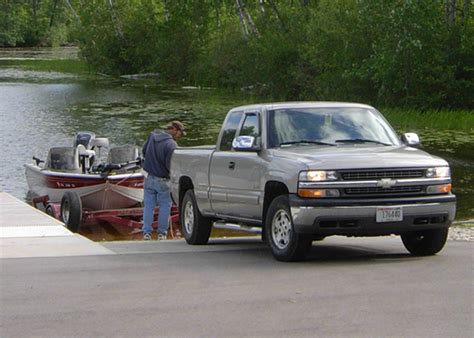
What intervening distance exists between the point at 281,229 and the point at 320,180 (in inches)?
34.6

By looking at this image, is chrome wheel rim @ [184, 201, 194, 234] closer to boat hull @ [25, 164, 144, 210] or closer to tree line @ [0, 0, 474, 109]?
boat hull @ [25, 164, 144, 210]

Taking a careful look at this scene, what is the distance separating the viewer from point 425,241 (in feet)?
42.5

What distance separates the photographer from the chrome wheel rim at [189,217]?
600 inches

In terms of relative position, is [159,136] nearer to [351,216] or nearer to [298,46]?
[351,216]

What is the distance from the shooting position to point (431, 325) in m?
8.73

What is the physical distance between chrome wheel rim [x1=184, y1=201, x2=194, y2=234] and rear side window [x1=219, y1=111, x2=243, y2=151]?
126 centimetres

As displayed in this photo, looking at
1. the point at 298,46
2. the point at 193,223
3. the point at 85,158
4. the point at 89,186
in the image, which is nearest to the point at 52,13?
the point at 298,46

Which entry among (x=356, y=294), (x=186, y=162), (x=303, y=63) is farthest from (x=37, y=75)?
(x=356, y=294)

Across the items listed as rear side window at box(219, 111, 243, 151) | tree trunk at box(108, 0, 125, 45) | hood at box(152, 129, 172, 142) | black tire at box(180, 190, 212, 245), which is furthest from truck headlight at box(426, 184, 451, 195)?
tree trunk at box(108, 0, 125, 45)

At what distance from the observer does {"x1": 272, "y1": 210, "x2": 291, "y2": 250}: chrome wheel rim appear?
1227cm

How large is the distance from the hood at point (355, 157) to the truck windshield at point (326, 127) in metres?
0.26

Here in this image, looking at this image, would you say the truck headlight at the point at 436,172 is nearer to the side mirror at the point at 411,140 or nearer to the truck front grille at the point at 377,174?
the truck front grille at the point at 377,174

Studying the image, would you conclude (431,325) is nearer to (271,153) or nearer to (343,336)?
(343,336)

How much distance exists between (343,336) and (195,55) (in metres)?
63.8
